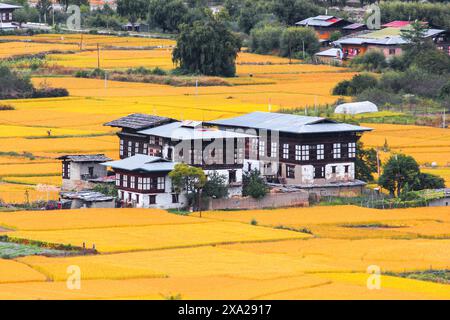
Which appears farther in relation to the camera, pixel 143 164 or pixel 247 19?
pixel 247 19

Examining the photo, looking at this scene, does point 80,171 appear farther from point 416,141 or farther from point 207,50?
point 207,50

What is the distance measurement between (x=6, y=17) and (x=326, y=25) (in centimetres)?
1980

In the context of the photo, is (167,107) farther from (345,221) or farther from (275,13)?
(275,13)

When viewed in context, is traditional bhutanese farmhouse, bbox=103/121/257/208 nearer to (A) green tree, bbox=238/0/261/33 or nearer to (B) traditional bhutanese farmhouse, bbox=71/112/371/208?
(B) traditional bhutanese farmhouse, bbox=71/112/371/208

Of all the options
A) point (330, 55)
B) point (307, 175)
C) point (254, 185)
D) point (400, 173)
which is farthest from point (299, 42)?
point (254, 185)

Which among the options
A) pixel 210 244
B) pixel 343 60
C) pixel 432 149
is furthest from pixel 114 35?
pixel 210 244

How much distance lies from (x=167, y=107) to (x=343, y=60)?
25.4m

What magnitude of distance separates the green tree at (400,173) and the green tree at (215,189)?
491 centimetres

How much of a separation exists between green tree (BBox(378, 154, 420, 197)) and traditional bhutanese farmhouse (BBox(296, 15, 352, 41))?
52760 millimetres

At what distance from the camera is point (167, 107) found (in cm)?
6981

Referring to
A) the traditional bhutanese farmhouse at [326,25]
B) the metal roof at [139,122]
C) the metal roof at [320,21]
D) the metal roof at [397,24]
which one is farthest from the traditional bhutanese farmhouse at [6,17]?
the metal roof at [139,122]

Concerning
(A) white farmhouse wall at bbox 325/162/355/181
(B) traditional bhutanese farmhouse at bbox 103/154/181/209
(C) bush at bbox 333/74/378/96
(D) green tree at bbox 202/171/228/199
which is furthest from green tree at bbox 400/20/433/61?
(B) traditional bhutanese farmhouse at bbox 103/154/181/209

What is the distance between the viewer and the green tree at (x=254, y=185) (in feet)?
159

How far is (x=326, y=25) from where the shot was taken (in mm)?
103375
